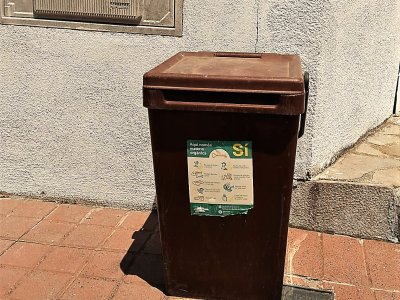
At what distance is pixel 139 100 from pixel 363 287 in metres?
1.97

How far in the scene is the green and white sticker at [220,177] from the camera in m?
2.54

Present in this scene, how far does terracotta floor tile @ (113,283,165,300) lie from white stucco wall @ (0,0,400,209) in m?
0.99

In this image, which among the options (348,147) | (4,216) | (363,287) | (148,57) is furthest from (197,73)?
(4,216)

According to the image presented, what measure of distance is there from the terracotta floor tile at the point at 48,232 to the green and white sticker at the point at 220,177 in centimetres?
137

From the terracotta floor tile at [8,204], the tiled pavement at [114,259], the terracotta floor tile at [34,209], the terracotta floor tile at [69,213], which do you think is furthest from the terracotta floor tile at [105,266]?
the terracotta floor tile at [8,204]

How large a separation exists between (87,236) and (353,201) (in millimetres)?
1882

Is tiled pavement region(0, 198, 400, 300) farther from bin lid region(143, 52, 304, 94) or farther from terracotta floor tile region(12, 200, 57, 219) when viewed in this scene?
bin lid region(143, 52, 304, 94)

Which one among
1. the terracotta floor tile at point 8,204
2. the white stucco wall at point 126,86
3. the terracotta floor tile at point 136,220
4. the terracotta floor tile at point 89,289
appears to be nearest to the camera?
the terracotta floor tile at point 89,289

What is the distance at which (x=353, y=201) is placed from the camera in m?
3.48

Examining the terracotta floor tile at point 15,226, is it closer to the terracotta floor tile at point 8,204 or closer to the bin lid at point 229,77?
the terracotta floor tile at point 8,204

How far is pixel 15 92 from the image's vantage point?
12.8 feet

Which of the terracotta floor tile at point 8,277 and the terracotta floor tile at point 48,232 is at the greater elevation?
the terracotta floor tile at point 48,232

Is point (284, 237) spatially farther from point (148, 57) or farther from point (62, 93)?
point (62, 93)

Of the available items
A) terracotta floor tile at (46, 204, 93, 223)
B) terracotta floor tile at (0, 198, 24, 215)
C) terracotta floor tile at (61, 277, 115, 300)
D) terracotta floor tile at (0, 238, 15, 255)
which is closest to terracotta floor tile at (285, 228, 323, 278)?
terracotta floor tile at (61, 277, 115, 300)
